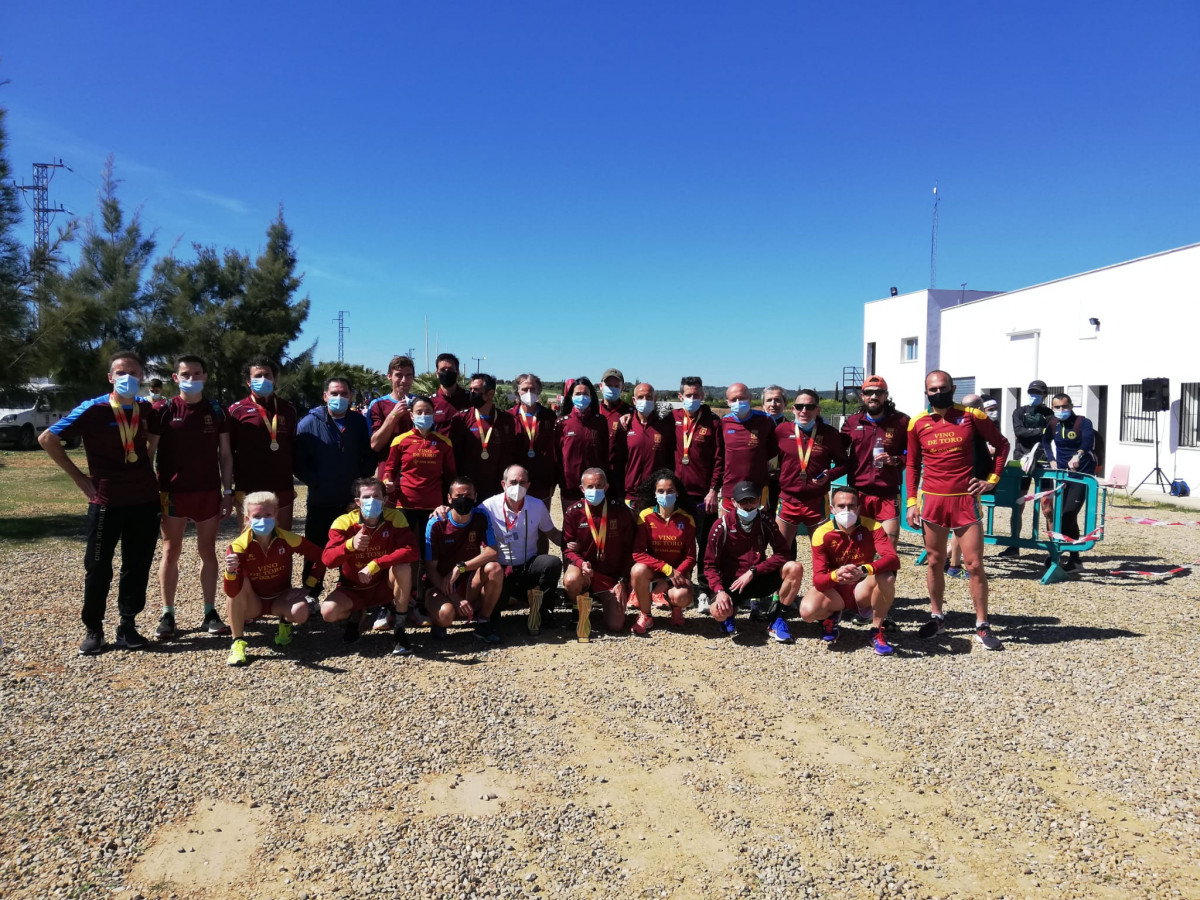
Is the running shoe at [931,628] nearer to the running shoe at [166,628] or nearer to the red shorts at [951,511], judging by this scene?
the red shorts at [951,511]

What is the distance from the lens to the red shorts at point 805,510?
6.15 meters

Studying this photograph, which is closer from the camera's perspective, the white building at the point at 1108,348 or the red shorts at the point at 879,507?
the red shorts at the point at 879,507

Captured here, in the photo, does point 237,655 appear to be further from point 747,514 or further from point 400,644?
point 747,514

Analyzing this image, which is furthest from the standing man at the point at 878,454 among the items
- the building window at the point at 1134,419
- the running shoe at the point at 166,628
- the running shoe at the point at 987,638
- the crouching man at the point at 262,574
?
the building window at the point at 1134,419

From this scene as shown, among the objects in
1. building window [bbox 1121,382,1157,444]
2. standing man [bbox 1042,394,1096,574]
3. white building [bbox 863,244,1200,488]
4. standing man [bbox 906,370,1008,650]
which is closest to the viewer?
standing man [bbox 906,370,1008,650]

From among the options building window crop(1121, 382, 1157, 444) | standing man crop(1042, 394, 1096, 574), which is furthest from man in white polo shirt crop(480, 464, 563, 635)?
building window crop(1121, 382, 1157, 444)

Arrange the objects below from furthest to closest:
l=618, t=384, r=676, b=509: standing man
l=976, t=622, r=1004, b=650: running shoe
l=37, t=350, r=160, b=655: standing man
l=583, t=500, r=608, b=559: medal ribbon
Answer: l=618, t=384, r=676, b=509: standing man → l=583, t=500, r=608, b=559: medal ribbon → l=976, t=622, r=1004, b=650: running shoe → l=37, t=350, r=160, b=655: standing man

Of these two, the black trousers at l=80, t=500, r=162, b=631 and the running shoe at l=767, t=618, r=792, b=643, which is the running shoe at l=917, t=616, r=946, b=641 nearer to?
the running shoe at l=767, t=618, r=792, b=643

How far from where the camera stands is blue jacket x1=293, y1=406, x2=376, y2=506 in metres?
5.93

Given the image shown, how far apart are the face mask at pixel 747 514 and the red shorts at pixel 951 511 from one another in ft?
4.20

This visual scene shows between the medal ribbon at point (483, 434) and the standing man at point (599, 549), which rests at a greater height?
the medal ribbon at point (483, 434)

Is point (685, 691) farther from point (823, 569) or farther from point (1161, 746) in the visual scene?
point (1161, 746)

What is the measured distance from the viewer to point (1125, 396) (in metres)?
17.4

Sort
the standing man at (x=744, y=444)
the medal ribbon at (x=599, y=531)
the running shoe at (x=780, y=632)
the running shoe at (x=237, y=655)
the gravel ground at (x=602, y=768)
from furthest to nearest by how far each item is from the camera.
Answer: the standing man at (x=744, y=444), the medal ribbon at (x=599, y=531), the running shoe at (x=780, y=632), the running shoe at (x=237, y=655), the gravel ground at (x=602, y=768)
